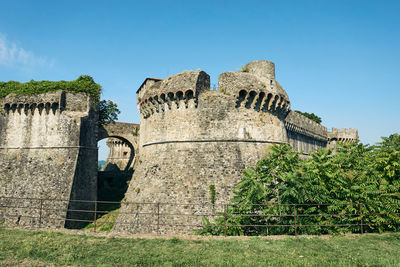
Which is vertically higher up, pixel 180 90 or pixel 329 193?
pixel 180 90

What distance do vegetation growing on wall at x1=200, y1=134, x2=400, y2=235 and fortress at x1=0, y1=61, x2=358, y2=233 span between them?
4.89 metres

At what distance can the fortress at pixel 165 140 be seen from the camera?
17578mm

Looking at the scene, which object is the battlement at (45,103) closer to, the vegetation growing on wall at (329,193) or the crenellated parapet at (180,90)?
the crenellated parapet at (180,90)

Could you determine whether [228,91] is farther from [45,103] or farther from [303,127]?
[303,127]

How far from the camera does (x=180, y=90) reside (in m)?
18.6

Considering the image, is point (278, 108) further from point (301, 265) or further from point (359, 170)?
point (301, 265)

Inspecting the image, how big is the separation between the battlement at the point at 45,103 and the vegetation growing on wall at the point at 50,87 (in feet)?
1.38

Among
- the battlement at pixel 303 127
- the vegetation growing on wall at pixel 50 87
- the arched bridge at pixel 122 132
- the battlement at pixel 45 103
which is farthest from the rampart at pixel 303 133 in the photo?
the battlement at pixel 45 103

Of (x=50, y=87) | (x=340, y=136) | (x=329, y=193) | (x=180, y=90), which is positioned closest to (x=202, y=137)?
(x=180, y=90)

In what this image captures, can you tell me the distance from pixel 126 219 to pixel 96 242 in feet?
31.2

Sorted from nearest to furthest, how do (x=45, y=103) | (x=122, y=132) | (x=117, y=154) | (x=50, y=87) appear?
(x=45, y=103), (x=50, y=87), (x=122, y=132), (x=117, y=154)

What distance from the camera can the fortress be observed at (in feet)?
57.7

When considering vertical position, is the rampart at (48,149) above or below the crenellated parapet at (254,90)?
below

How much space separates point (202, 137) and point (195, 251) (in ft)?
35.7
